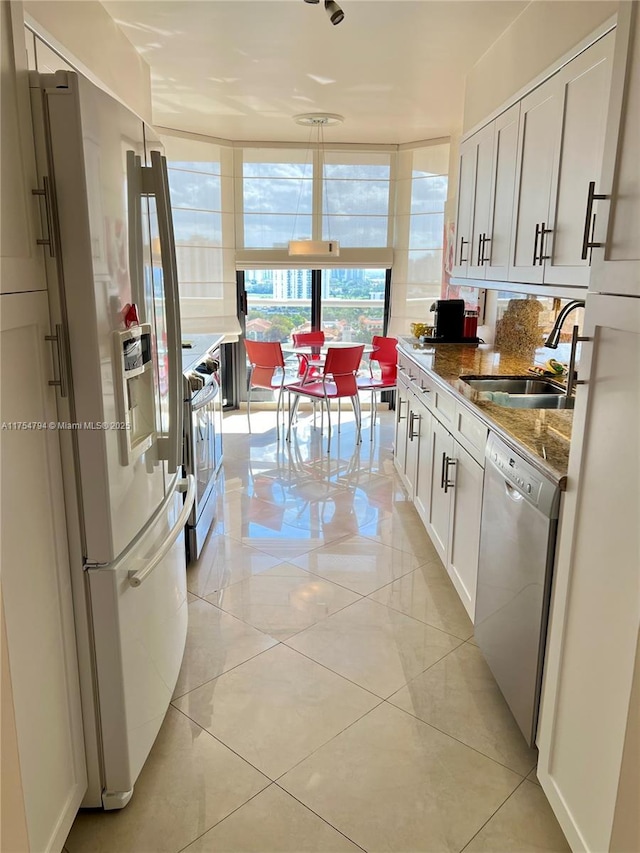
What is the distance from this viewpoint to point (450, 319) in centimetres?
456

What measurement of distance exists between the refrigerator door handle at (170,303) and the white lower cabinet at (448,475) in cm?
115

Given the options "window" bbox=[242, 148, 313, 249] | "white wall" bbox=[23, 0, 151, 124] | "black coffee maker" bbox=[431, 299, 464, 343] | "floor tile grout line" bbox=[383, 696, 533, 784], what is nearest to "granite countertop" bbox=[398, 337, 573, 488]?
"black coffee maker" bbox=[431, 299, 464, 343]

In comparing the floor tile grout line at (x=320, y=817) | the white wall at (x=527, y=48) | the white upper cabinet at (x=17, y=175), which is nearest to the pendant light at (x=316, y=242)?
the white wall at (x=527, y=48)

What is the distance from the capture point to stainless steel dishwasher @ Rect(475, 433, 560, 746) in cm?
172

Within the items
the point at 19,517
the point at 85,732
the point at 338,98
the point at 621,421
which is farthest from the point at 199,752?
the point at 338,98

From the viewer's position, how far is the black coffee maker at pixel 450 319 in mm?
4539

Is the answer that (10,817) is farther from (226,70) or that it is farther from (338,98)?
(338,98)

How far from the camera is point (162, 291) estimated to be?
1.96 metres

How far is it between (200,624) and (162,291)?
1.43 m

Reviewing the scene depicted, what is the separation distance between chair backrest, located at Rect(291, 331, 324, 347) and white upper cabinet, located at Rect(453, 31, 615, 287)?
2937 mm

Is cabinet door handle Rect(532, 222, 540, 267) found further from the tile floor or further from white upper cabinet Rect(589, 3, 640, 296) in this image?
the tile floor

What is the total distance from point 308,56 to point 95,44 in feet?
4.16

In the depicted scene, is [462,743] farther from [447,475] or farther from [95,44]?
[95,44]

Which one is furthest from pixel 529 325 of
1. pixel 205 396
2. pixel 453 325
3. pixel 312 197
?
pixel 312 197
